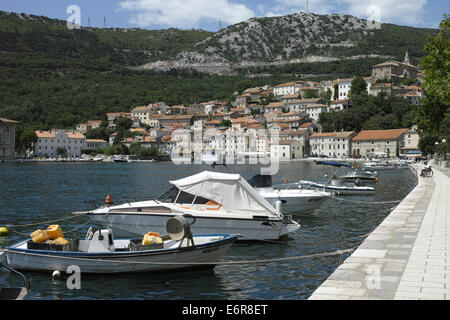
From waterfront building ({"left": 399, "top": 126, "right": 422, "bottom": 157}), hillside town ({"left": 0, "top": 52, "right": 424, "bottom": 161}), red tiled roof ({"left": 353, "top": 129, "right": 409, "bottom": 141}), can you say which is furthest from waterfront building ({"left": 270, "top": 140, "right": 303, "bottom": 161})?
waterfront building ({"left": 399, "top": 126, "right": 422, "bottom": 157})

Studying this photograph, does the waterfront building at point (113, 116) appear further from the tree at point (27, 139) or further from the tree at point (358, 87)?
the tree at point (358, 87)

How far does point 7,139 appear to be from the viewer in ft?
412

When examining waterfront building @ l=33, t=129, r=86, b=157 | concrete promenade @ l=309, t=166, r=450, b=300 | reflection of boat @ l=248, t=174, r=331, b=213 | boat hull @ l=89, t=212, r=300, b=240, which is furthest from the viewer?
waterfront building @ l=33, t=129, r=86, b=157

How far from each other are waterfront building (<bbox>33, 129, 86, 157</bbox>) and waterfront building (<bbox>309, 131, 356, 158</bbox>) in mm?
75460

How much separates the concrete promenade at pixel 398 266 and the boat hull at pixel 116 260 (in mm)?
3974

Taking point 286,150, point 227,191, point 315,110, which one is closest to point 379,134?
point 286,150

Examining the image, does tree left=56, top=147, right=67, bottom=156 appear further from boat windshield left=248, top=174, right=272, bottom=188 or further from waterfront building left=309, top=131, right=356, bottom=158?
boat windshield left=248, top=174, right=272, bottom=188

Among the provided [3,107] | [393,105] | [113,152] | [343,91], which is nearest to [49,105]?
[3,107]

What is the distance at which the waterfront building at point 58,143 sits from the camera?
Result: 468 ft

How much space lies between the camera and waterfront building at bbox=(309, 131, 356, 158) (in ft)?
409

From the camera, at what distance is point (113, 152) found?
146m
